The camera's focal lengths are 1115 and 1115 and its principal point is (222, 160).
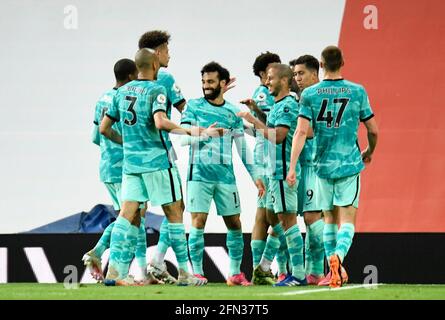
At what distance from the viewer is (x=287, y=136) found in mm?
9336

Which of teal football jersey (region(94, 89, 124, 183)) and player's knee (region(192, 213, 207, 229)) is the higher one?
teal football jersey (region(94, 89, 124, 183))

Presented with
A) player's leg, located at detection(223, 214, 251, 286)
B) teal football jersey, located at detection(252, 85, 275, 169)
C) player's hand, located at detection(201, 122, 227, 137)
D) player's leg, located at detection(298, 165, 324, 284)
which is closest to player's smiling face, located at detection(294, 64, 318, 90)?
teal football jersey, located at detection(252, 85, 275, 169)

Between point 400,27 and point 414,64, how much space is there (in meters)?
0.45

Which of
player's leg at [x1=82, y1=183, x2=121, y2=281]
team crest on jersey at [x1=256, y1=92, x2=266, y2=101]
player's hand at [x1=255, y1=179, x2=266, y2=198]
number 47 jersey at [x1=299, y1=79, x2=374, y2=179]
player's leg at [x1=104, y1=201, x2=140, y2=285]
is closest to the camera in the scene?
number 47 jersey at [x1=299, y1=79, x2=374, y2=179]

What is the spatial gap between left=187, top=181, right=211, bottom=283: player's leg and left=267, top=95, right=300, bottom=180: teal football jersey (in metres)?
0.64

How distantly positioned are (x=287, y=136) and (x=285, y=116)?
17.7 inches

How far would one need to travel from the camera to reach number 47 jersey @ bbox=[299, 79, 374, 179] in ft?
27.3

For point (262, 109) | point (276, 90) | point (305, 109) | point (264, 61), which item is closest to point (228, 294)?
point (305, 109)

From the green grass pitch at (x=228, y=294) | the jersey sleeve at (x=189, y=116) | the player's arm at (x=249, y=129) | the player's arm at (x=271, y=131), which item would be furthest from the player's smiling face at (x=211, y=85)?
the green grass pitch at (x=228, y=294)

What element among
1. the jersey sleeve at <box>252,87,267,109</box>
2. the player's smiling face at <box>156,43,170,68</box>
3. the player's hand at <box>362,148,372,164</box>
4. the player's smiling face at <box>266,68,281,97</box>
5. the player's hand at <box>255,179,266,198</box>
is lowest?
the player's hand at <box>255,179,266,198</box>

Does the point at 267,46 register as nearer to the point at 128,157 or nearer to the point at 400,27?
the point at 400,27

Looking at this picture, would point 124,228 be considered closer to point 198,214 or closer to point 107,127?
point 107,127

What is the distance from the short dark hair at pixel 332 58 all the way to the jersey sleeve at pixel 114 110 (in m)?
1.67

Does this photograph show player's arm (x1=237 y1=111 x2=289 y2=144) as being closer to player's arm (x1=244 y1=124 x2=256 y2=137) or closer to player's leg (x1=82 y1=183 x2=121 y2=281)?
player's arm (x1=244 y1=124 x2=256 y2=137)
